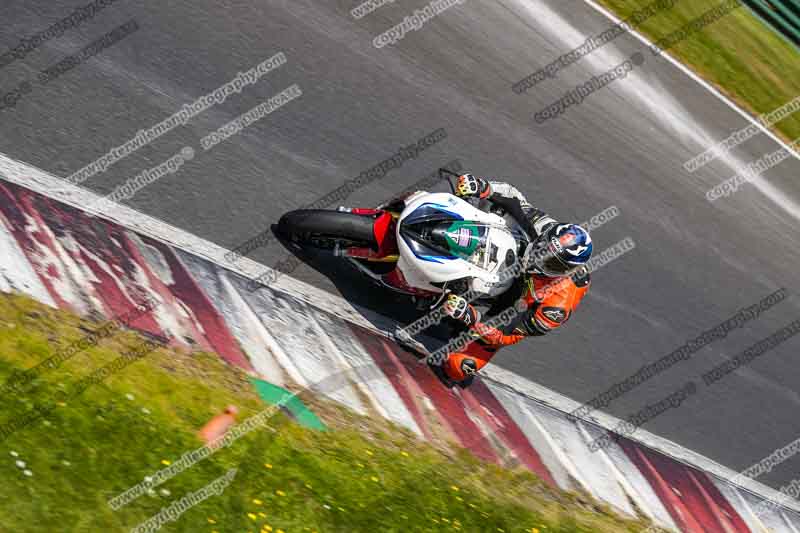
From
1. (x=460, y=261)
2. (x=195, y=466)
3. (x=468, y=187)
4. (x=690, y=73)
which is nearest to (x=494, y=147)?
(x=468, y=187)

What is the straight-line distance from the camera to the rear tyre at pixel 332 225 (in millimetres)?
8664

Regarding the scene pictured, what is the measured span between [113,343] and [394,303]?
3230 millimetres

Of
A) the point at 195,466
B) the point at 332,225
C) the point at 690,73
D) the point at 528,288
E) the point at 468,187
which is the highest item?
the point at 690,73

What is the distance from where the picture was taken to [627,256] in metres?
11.8

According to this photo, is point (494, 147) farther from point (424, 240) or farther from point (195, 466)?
point (195, 466)

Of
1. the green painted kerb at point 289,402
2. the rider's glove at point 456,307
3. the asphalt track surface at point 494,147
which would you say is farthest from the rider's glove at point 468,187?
the green painted kerb at point 289,402

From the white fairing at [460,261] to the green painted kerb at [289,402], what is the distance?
1.71 meters

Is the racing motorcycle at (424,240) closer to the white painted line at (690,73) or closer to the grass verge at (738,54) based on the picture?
the white painted line at (690,73)

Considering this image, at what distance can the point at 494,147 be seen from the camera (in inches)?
449

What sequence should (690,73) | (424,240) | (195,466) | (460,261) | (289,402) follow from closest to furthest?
(195,466) < (289,402) < (424,240) < (460,261) < (690,73)

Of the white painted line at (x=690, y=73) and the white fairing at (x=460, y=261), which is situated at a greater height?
the white painted line at (x=690, y=73)

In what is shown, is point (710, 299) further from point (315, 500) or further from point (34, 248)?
point (34, 248)

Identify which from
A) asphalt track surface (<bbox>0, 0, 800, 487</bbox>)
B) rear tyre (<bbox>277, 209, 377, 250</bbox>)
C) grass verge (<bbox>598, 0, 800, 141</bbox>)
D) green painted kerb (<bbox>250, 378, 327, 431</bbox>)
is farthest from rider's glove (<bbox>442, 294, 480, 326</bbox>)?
grass verge (<bbox>598, 0, 800, 141</bbox>)

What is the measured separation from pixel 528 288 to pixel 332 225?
85.8 inches
